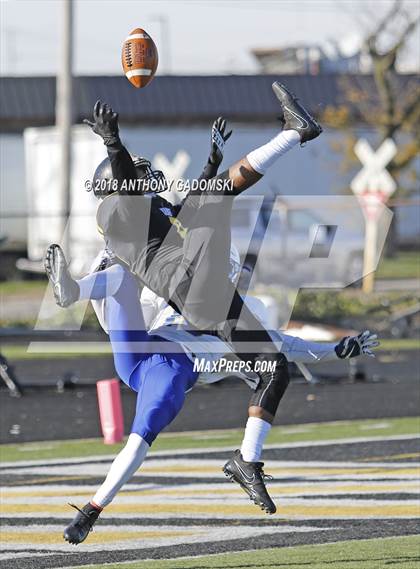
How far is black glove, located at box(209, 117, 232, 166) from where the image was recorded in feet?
25.1

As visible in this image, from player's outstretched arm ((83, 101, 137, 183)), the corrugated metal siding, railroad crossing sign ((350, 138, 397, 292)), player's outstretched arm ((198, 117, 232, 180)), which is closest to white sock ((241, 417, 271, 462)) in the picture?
player's outstretched arm ((198, 117, 232, 180))

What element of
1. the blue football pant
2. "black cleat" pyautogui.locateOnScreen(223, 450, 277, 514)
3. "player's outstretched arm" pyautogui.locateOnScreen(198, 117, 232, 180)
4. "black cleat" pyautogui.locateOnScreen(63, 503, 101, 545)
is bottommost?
"black cleat" pyautogui.locateOnScreen(63, 503, 101, 545)

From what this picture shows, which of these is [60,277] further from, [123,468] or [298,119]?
[298,119]

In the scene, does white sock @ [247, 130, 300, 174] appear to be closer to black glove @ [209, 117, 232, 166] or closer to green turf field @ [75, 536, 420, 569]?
black glove @ [209, 117, 232, 166]

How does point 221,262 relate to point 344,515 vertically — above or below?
above

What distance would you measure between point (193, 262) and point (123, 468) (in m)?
1.13

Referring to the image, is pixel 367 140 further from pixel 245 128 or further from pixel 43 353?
pixel 43 353

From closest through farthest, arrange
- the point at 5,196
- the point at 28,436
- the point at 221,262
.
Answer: the point at 221,262, the point at 28,436, the point at 5,196

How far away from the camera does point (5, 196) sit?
35.1 meters

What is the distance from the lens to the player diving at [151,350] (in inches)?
302

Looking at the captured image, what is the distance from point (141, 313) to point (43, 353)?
14.6 metres

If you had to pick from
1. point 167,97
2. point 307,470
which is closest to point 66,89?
Result: point 167,97

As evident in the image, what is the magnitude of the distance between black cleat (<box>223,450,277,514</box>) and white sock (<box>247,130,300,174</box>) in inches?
61.4

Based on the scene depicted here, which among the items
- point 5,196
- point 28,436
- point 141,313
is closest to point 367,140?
point 5,196
